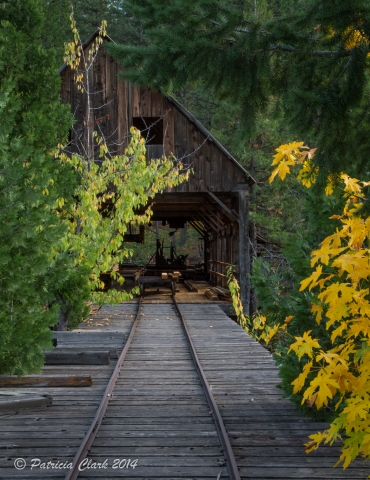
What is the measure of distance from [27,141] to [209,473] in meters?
4.62

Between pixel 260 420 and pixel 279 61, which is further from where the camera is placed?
pixel 260 420

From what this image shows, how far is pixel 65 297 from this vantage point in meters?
12.1

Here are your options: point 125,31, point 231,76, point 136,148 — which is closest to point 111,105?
point 136,148

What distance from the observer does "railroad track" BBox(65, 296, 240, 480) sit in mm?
5039

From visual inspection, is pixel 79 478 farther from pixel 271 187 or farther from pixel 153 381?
pixel 271 187

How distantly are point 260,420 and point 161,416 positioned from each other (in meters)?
1.14

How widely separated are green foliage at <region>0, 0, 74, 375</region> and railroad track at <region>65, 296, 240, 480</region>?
4.05ft

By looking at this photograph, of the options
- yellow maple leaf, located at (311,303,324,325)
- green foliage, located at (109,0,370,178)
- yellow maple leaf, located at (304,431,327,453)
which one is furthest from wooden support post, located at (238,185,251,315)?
yellow maple leaf, located at (311,303,324,325)

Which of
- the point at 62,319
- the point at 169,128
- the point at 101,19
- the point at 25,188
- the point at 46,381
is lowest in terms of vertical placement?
the point at 62,319

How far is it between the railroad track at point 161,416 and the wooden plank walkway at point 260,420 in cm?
19

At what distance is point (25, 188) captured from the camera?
6723 millimetres

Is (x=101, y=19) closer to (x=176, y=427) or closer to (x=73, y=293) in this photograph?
(x=73, y=293)

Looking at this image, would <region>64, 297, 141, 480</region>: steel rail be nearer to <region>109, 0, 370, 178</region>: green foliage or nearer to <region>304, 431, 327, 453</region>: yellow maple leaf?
<region>304, 431, 327, 453</region>: yellow maple leaf

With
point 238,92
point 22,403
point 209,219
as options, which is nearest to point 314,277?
point 238,92
